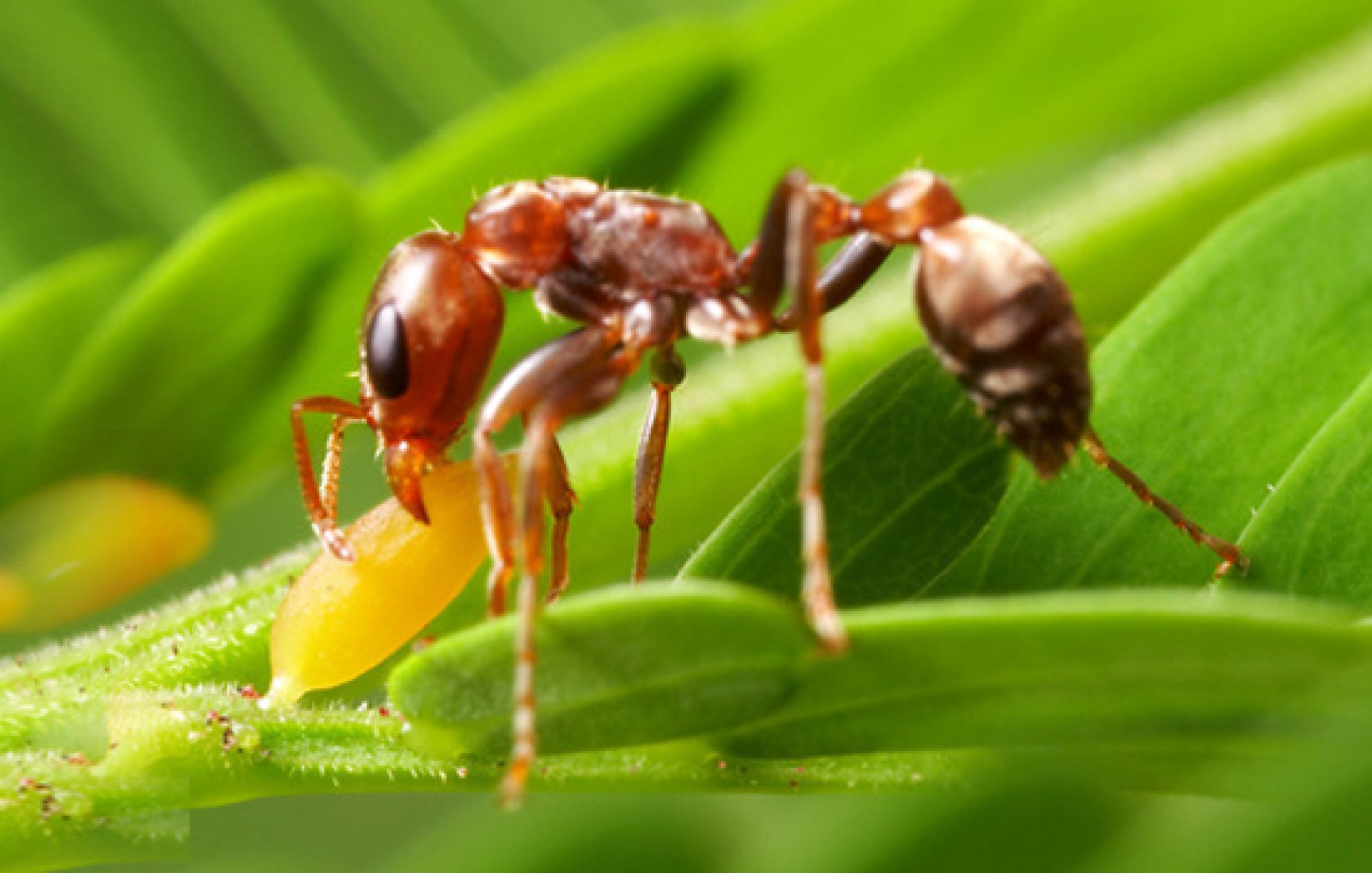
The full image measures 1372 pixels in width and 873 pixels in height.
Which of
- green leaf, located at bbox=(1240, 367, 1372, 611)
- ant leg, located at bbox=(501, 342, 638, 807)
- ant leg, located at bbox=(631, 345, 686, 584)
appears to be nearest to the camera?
ant leg, located at bbox=(501, 342, 638, 807)

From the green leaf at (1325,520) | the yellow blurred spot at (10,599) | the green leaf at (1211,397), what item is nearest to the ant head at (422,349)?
the yellow blurred spot at (10,599)

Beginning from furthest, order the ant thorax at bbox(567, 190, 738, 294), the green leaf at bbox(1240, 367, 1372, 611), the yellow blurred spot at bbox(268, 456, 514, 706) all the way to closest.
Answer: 1. the ant thorax at bbox(567, 190, 738, 294)
2. the yellow blurred spot at bbox(268, 456, 514, 706)
3. the green leaf at bbox(1240, 367, 1372, 611)

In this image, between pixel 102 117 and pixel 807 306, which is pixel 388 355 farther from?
pixel 102 117

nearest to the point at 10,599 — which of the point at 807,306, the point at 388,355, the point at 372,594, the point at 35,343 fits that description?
the point at 35,343

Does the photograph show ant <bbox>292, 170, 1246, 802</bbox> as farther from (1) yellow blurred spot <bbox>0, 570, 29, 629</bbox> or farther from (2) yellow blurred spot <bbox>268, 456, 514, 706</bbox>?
(1) yellow blurred spot <bbox>0, 570, 29, 629</bbox>

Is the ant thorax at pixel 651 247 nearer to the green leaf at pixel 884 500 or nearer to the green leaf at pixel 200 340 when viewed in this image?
the green leaf at pixel 200 340

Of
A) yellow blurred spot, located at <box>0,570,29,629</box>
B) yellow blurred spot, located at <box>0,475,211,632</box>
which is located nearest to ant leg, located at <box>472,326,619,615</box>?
yellow blurred spot, located at <box>0,475,211,632</box>
